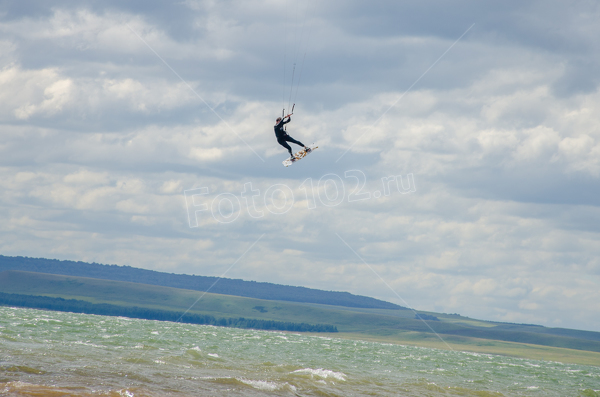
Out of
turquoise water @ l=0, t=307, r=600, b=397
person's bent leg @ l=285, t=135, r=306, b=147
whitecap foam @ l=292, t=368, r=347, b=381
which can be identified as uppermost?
person's bent leg @ l=285, t=135, r=306, b=147

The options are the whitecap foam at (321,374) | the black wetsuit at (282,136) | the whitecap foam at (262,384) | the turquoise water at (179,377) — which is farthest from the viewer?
the black wetsuit at (282,136)

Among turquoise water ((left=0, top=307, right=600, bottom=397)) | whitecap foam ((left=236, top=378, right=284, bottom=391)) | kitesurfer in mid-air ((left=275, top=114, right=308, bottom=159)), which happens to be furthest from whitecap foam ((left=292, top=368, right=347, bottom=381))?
kitesurfer in mid-air ((left=275, top=114, right=308, bottom=159))

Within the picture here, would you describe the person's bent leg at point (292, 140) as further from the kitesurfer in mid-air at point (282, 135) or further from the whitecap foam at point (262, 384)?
the whitecap foam at point (262, 384)

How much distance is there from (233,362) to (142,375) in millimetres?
12540

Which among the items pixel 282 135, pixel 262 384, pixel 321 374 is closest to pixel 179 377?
pixel 262 384

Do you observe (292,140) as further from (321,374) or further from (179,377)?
(179,377)

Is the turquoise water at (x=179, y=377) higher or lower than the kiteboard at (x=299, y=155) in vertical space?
lower

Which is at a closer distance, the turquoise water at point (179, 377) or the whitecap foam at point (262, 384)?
the turquoise water at point (179, 377)

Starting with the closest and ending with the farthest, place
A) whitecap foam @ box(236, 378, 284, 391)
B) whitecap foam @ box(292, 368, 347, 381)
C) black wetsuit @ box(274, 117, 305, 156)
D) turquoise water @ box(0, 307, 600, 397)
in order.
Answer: turquoise water @ box(0, 307, 600, 397) < whitecap foam @ box(236, 378, 284, 391) < whitecap foam @ box(292, 368, 347, 381) < black wetsuit @ box(274, 117, 305, 156)

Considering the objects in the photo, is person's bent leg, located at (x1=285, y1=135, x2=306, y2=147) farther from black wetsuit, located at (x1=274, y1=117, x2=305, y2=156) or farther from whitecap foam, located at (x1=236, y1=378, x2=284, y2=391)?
whitecap foam, located at (x1=236, y1=378, x2=284, y2=391)

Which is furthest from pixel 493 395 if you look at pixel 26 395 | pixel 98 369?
pixel 26 395

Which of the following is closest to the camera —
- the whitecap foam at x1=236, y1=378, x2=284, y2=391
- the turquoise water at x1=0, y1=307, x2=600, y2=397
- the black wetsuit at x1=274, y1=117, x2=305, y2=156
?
the turquoise water at x1=0, y1=307, x2=600, y2=397

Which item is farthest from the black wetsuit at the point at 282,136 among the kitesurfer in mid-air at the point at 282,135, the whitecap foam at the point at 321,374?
the whitecap foam at the point at 321,374

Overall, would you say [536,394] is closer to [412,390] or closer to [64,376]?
[412,390]
